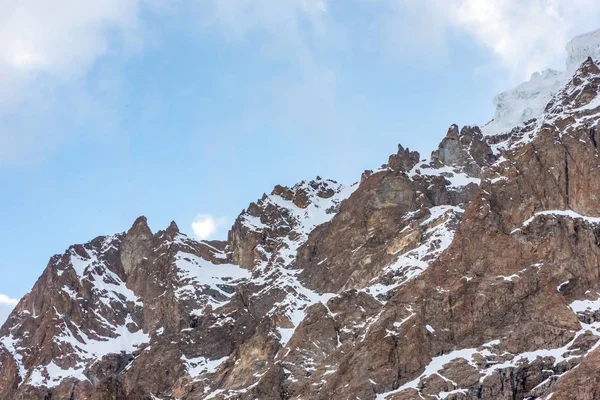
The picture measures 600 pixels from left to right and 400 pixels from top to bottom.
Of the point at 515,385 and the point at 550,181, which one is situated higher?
the point at 550,181

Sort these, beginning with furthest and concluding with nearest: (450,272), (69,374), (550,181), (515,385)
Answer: (69,374) < (550,181) < (450,272) < (515,385)

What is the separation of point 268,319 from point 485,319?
2114 inches

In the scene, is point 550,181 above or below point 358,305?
above

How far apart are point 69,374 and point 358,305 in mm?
65743

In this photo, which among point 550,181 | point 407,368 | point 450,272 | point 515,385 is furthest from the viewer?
point 550,181

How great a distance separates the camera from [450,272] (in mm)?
143125

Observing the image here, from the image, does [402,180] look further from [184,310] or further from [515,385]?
[515,385]

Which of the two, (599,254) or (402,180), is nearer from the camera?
(599,254)

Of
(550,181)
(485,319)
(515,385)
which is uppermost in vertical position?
(550,181)

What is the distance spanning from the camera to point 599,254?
140m

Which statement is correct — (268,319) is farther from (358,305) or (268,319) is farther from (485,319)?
(485,319)

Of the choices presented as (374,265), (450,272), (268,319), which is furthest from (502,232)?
(268,319)

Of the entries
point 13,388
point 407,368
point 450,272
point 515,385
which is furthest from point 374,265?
point 13,388

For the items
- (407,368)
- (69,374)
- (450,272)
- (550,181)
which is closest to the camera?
(407,368)
